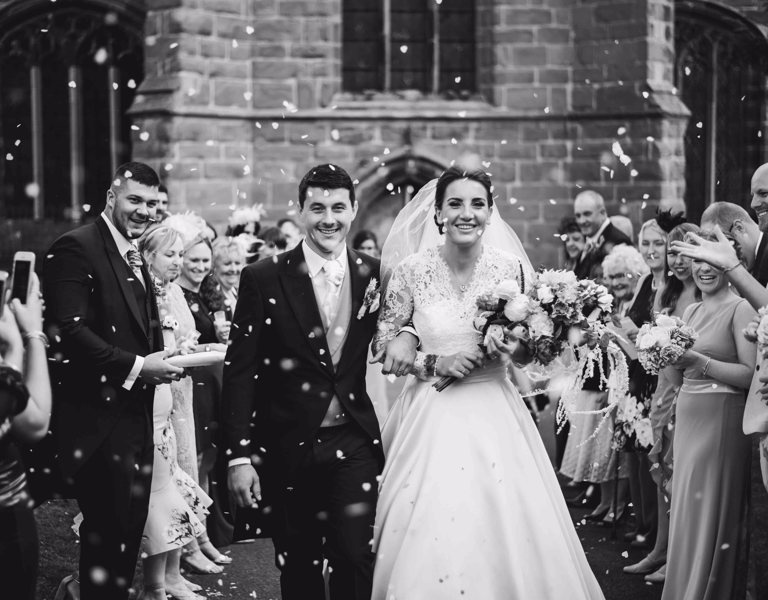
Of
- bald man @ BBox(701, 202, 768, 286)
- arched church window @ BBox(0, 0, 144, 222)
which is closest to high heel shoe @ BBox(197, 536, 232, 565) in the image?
bald man @ BBox(701, 202, 768, 286)

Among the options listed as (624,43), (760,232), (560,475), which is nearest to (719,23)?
(624,43)

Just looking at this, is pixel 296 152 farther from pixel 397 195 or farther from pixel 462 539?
pixel 462 539

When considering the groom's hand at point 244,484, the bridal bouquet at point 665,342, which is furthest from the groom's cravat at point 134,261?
the bridal bouquet at point 665,342

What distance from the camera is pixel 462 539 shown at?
4.88 meters

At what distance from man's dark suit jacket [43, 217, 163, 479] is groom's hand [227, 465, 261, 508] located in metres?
0.62

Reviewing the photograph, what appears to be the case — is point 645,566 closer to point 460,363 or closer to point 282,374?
point 460,363

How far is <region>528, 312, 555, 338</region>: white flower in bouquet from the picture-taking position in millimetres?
5078

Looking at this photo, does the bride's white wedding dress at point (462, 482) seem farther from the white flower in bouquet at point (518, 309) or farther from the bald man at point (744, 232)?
the bald man at point (744, 232)

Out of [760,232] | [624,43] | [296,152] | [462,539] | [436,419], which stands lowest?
[462,539]

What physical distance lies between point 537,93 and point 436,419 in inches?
428

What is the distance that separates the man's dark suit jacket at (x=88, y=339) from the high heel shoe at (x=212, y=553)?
2.55 metres

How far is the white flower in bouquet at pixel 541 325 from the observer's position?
5.08m

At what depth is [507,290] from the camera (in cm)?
513

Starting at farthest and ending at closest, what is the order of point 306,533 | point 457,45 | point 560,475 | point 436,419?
1. point 457,45
2. point 560,475
3. point 436,419
4. point 306,533
